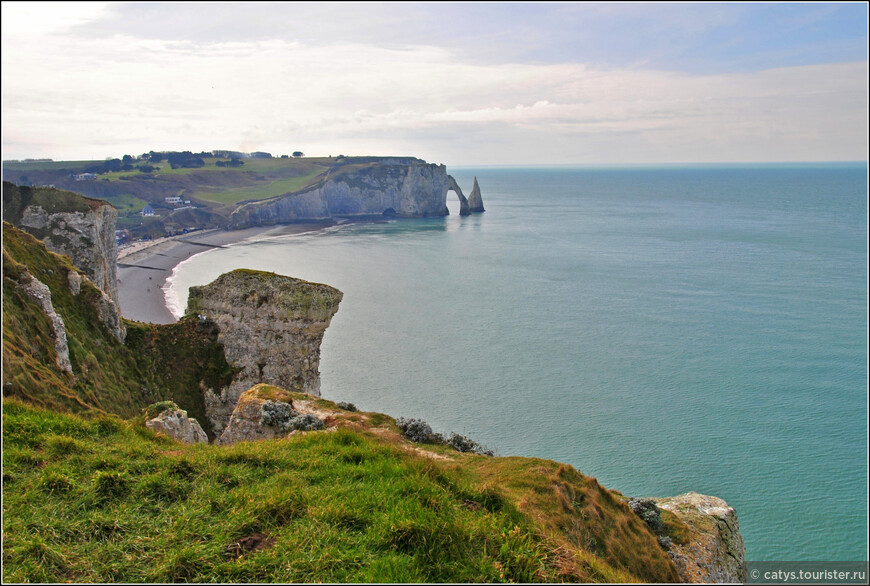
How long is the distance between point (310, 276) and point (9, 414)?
78.6 m

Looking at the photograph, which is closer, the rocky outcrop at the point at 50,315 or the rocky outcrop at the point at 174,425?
the rocky outcrop at the point at 174,425

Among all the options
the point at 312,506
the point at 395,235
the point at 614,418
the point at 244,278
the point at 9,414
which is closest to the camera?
the point at 312,506

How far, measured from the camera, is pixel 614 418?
39750mm

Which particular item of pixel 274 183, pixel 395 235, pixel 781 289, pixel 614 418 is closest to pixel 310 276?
pixel 395 235

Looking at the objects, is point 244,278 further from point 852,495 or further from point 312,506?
point 852,495

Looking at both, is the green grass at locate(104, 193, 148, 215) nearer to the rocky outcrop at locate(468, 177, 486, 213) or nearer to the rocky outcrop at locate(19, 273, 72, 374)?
the rocky outcrop at locate(468, 177, 486, 213)

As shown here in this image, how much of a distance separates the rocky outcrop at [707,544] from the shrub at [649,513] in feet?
1.77

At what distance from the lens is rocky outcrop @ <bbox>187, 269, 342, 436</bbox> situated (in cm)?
2736

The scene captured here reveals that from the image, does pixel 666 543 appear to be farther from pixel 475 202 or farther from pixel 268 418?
pixel 475 202

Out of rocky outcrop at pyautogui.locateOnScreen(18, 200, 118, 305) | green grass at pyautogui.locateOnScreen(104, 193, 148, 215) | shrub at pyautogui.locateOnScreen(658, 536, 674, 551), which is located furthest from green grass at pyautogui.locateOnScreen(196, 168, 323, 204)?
shrub at pyautogui.locateOnScreen(658, 536, 674, 551)

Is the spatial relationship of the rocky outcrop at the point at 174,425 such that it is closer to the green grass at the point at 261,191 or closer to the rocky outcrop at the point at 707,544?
the rocky outcrop at the point at 707,544

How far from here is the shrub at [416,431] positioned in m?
17.7

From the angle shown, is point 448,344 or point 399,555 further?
point 448,344

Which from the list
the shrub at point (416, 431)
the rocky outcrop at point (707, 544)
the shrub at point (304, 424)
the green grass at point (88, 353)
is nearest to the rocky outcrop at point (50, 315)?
the green grass at point (88, 353)
